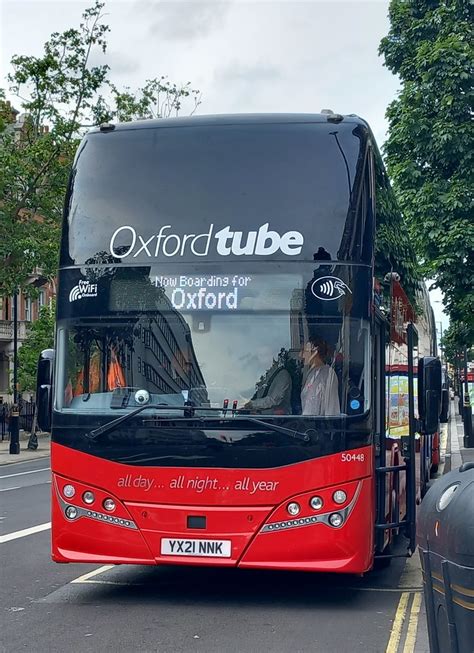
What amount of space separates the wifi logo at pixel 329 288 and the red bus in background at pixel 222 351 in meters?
0.01

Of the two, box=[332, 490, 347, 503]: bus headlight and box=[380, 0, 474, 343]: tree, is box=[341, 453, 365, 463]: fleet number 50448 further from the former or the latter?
box=[380, 0, 474, 343]: tree

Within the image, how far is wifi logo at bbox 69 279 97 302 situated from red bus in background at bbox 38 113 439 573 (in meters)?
0.01

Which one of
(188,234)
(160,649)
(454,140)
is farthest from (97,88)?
(160,649)

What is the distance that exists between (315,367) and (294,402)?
0.32 m

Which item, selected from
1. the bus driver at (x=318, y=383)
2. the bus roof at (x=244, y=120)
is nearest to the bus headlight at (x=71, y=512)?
the bus driver at (x=318, y=383)

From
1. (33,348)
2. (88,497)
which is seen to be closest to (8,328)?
(33,348)

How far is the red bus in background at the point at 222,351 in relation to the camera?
28.1 feet

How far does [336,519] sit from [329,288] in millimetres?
1789

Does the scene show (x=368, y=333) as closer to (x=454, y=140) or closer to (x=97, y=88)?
(x=454, y=140)

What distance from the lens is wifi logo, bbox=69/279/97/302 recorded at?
9.14 m

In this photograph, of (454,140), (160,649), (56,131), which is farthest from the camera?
(56,131)

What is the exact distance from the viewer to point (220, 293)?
8.87 m

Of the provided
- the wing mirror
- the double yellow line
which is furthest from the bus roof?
the double yellow line

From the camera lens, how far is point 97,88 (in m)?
38.0
